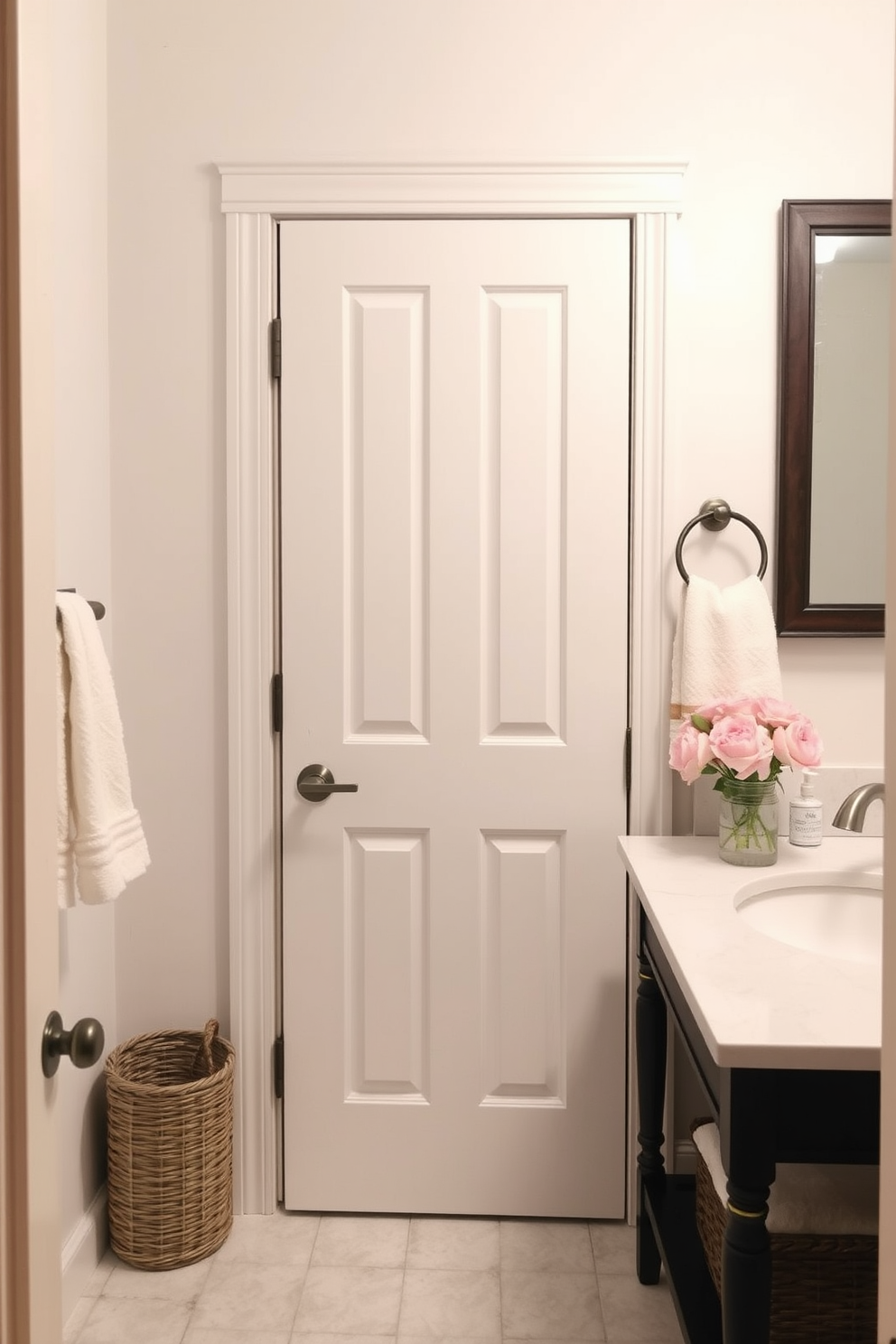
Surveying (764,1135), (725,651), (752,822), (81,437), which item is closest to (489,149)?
(81,437)

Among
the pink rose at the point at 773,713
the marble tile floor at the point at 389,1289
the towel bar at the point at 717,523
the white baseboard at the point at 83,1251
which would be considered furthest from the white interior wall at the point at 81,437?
the pink rose at the point at 773,713

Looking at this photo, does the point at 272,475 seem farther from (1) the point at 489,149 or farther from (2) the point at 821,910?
(2) the point at 821,910

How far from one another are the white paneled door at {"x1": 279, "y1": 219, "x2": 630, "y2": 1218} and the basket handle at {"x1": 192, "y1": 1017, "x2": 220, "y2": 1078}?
5.9 inches

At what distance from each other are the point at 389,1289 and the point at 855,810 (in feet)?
3.88

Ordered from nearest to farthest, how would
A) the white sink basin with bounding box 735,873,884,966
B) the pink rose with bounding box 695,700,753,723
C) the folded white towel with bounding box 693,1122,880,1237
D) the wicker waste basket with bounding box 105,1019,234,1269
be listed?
the folded white towel with bounding box 693,1122,880,1237
the white sink basin with bounding box 735,873,884,966
the pink rose with bounding box 695,700,753,723
the wicker waste basket with bounding box 105,1019,234,1269

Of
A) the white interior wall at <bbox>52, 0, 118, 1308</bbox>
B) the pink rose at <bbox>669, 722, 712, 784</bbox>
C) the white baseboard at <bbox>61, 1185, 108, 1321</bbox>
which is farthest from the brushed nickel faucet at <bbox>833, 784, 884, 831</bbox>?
the white baseboard at <bbox>61, 1185, 108, 1321</bbox>

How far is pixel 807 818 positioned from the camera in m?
1.93

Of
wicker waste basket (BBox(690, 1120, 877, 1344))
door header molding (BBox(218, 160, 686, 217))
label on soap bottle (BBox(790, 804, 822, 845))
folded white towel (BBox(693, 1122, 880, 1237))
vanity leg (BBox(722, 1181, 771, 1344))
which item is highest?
door header molding (BBox(218, 160, 686, 217))

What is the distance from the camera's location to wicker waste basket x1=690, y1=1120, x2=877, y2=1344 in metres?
1.45

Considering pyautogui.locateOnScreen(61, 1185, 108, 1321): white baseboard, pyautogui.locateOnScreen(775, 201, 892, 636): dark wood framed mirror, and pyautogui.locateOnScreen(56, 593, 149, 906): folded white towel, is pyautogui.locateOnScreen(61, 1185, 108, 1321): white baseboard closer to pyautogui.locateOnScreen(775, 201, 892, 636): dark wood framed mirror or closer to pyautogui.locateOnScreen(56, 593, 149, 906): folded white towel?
pyautogui.locateOnScreen(56, 593, 149, 906): folded white towel

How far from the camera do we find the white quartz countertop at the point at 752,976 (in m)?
1.15

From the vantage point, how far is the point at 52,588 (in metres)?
0.84

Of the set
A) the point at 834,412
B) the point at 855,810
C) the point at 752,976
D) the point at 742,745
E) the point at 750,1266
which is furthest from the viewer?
the point at 834,412

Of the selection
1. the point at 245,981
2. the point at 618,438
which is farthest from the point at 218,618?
the point at 618,438
